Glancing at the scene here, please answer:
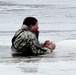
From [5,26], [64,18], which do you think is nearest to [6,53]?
[5,26]

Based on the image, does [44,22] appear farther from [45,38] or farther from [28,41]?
[28,41]

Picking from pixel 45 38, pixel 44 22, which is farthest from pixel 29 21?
pixel 44 22

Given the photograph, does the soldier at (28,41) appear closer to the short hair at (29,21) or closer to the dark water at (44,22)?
the short hair at (29,21)

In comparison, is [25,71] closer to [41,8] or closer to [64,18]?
[64,18]

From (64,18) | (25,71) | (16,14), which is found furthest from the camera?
(16,14)

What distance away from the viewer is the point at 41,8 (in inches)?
1016

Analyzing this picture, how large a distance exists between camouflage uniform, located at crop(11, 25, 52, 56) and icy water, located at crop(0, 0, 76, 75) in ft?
0.75

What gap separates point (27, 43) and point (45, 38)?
332 centimetres

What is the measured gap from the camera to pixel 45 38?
14.9 metres

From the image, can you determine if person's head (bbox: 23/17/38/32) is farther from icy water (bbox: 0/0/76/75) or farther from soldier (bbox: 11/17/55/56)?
icy water (bbox: 0/0/76/75)

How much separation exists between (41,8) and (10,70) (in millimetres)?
16032

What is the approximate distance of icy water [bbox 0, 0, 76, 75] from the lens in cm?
1003

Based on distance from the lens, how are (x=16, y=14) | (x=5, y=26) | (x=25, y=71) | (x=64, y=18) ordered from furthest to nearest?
(x=16, y=14), (x=64, y=18), (x=5, y=26), (x=25, y=71)

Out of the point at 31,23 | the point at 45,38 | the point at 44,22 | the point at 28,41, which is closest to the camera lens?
the point at 28,41
